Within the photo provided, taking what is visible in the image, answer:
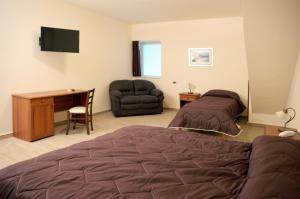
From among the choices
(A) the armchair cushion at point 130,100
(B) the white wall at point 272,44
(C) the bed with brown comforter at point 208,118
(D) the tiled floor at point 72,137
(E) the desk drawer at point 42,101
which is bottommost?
(D) the tiled floor at point 72,137

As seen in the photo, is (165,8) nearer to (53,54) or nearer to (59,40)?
(59,40)

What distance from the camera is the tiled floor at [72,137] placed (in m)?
3.68

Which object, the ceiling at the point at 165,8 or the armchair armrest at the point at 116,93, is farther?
the armchair armrest at the point at 116,93

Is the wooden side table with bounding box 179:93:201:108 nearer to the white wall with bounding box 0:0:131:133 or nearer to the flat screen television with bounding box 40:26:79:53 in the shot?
the white wall with bounding box 0:0:131:133

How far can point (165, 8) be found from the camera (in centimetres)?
536

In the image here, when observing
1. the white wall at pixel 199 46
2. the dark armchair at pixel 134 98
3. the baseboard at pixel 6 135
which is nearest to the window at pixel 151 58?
the white wall at pixel 199 46

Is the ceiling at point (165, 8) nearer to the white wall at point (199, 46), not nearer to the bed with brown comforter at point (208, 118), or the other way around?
the white wall at point (199, 46)

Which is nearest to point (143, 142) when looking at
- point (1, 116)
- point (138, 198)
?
point (138, 198)

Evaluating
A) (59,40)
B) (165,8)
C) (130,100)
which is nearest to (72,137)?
(59,40)

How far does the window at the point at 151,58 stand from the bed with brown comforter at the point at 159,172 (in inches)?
216

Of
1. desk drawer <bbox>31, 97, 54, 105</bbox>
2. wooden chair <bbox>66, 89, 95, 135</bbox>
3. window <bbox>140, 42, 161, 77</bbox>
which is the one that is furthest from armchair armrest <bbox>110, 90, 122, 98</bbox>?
desk drawer <bbox>31, 97, 54, 105</bbox>

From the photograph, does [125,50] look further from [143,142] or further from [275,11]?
[143,142]

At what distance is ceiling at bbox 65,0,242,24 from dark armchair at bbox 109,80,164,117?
1849 millimetres

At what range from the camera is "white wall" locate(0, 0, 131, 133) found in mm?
4309
